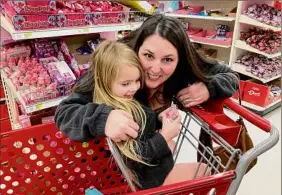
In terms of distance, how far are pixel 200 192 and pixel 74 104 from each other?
21.4 inches

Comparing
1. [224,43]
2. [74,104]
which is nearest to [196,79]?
[74,104]

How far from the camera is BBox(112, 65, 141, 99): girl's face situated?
3.54 feet

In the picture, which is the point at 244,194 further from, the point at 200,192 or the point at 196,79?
the point at 200,192

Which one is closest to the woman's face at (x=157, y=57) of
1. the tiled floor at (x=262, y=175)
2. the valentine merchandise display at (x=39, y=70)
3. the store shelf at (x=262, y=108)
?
the valentine merchandise display at (x=39, y=70)

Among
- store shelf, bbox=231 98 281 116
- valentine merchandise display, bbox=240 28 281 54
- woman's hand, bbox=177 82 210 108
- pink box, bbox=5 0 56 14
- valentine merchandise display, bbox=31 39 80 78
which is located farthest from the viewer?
store shelf, bbox=231 98 281 116

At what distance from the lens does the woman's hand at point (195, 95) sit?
4.13 feet

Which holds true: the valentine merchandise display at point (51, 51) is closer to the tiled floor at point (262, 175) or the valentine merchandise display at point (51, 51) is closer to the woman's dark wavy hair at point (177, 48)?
the woman's dark wavy hair at point (177, 48)

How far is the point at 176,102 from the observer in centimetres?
138

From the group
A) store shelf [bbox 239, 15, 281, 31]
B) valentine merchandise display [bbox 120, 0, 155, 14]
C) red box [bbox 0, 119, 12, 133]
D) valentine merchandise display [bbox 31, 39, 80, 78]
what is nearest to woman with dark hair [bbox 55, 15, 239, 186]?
valentine merchandise display [bbox 31, 39, 80, 78]

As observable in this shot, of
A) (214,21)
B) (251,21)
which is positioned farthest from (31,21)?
(214,21)

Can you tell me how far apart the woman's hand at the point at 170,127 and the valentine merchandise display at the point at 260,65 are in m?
2.45

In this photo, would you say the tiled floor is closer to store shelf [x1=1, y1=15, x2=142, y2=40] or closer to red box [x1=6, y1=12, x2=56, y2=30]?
store shelf [x1=1, y1=15, x2=142, y2=40]

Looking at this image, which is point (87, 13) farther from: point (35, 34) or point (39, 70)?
point (39, 70)

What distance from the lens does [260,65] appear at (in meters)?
3.32
